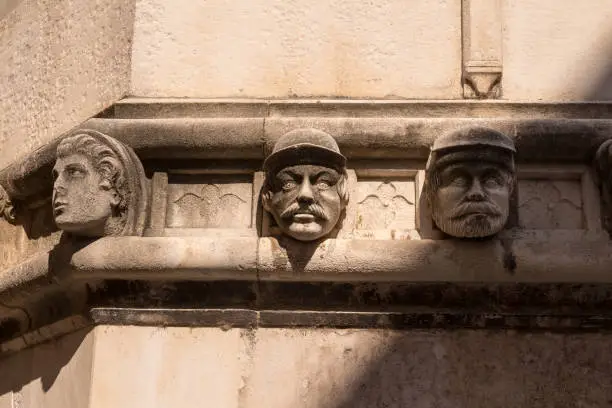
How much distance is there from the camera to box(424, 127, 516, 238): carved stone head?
2.61 metres

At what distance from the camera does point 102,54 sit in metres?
3.26

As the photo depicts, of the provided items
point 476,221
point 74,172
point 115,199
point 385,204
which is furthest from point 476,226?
point 74,172

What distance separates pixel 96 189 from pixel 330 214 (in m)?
0.69

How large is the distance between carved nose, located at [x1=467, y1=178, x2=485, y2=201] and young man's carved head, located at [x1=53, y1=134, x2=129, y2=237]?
987 mm

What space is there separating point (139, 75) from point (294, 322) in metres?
0.96

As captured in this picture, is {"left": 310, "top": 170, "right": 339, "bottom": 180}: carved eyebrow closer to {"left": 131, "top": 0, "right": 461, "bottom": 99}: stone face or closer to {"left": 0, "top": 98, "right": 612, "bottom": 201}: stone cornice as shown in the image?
{"left": 0, "top": 98, "right": 612, "bottom": 201}: stone cornice

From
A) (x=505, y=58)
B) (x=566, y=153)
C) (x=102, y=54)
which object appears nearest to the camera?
(x=566, y=153)

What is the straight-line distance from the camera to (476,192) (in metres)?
2.60

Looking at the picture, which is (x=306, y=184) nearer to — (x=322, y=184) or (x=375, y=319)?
(x=322, y=184)

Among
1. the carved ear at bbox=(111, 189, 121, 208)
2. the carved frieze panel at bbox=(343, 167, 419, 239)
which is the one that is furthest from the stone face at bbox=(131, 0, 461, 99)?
the carved ear at bbox=(111, 189, 121, 208)

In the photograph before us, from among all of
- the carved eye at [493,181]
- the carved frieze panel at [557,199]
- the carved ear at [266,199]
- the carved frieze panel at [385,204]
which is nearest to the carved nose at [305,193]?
the carved ear at [266,199]

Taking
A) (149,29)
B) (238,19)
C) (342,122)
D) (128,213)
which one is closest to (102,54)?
(149,29)

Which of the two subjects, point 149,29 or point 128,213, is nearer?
point 128,213

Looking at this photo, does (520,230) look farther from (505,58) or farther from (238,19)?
(238,19)
